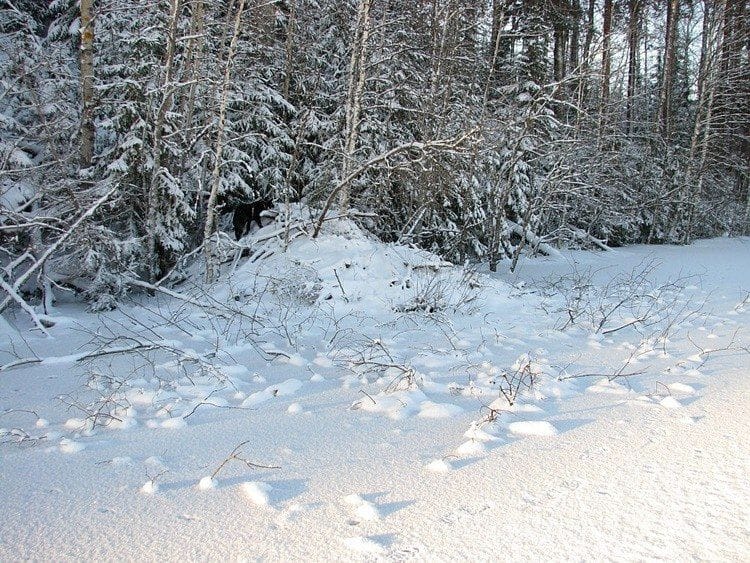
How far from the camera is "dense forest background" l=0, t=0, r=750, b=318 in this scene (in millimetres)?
8727

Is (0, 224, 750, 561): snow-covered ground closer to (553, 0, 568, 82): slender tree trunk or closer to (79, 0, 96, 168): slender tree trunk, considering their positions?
(79, 0, 96, 168): slender tree trunk

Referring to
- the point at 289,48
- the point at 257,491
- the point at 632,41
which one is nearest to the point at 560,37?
the point at 632,41

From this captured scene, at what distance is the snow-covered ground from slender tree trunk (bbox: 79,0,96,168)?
437cm

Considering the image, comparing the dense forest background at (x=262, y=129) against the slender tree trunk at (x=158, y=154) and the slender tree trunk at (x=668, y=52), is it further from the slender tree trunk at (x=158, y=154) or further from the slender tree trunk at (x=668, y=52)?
the slender tree trunk at (x=668, y=52)

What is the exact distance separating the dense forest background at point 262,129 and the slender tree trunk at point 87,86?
0.13 ft

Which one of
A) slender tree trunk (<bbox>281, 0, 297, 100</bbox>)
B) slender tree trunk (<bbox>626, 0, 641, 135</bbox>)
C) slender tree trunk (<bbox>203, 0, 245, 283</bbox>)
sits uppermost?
slender tree trunk (<bbox>626, 0, 641, 135</bbox>)

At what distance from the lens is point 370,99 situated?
38.5 ft

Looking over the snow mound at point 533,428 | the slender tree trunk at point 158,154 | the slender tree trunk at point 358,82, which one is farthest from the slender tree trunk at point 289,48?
the snow mound at point 533,428

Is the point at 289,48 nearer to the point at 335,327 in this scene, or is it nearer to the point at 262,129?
the point at 262,129

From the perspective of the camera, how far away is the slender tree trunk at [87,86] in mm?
9453

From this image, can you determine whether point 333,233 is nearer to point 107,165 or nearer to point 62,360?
point 107,165

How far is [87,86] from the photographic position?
31.0 ft

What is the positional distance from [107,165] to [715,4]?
66.3 feet

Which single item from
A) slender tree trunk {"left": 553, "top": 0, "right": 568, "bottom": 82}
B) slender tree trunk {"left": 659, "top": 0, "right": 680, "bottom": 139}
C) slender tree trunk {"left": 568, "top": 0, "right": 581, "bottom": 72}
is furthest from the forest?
slender tree trunk {"left": 659, "top": 0, "right": 680, "bottom": 139}
